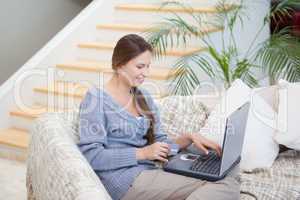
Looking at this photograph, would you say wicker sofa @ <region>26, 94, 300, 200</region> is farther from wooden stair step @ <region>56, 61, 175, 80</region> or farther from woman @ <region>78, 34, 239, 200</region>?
wooden stair step @ <region>56, 61, 175, 80</region>

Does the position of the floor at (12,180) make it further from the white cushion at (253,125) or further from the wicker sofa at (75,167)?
the white cushion at (253,125)

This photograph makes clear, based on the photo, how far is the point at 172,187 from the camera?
190cm

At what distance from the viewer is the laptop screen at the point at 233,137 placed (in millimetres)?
1841

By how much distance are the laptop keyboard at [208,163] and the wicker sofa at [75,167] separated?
216 mm

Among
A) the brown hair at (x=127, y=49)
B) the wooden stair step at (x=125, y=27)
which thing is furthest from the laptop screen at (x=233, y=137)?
the wooden stair step at (x=125, y=27)

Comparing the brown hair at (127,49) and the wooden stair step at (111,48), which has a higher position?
the brown hair at (127,49)

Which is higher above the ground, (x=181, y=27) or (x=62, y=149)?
(x=181, y=27)

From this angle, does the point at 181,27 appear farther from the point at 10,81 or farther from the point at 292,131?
the point at 10,81

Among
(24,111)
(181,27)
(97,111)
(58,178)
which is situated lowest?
(24,111)

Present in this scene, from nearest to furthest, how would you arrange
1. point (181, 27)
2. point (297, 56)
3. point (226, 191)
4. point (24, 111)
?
point (226, 191), point (297, 56), point (181, 27), point (24, 111)

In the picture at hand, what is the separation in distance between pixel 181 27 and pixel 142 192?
5.77 feet

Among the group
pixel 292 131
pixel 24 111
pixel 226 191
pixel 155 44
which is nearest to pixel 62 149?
pixel 226 191

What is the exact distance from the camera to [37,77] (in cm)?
410

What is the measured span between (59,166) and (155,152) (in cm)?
38
